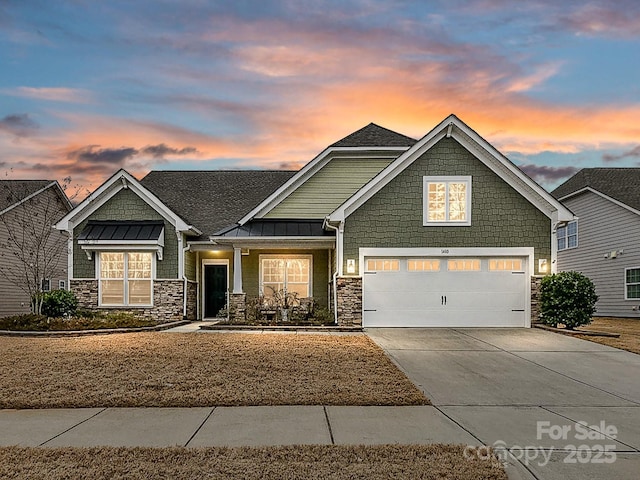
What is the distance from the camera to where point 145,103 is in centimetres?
2027

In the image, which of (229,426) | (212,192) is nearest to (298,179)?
(212,192)

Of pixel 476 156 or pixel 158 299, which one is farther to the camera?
pixel 158 299

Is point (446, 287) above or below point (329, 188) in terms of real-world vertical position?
below

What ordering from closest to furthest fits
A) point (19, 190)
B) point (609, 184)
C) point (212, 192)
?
point (212, 192), point (19, 190), point (609, 184)

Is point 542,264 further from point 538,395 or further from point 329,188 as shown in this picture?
point 538,395

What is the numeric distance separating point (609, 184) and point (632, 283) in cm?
498

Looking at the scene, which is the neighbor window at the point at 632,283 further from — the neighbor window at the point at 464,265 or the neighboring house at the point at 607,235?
the neighbor window at the point at 464,265

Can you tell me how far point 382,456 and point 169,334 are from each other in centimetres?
1121

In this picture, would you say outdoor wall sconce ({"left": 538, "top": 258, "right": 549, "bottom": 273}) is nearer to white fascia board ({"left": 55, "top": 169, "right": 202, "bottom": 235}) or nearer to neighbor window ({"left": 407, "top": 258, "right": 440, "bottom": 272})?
neighbor window ({"left": 407, "top": 258, "right": 440, "bottom": 272})

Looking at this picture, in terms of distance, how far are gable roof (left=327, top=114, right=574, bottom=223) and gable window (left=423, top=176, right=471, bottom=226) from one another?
2.92 feet

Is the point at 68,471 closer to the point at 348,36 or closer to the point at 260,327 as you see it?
the point at 260,327

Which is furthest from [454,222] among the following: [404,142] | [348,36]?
[348,36]

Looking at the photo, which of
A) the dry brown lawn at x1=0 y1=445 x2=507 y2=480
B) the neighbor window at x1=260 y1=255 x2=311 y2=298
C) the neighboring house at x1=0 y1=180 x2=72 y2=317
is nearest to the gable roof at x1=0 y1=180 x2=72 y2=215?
the neighboring house at x1=0 y1=180 x2=72 y2=317

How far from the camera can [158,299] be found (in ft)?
65.2
